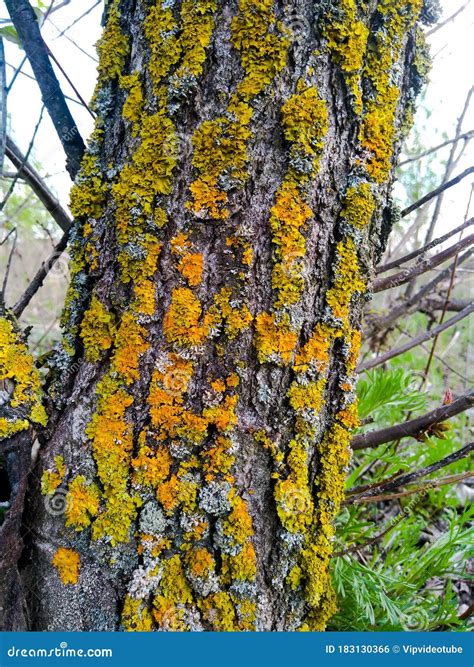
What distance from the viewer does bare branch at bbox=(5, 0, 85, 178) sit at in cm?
113

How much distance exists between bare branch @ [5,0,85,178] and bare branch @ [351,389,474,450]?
0.97m

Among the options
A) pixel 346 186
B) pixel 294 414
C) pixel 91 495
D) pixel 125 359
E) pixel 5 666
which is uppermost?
pixel 346 186

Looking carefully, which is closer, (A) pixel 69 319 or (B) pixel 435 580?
(A) pixel 69 319

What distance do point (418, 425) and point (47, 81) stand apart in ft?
3.91

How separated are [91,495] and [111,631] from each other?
0.27 metres

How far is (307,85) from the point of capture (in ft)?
3.18

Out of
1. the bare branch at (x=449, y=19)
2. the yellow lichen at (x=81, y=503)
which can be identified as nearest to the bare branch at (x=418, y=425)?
the yellow lichen at (x=81, y=503)

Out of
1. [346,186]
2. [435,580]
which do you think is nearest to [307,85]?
[346,186]

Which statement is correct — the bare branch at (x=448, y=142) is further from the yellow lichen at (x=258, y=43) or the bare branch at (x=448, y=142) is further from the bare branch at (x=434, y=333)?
the yellow lichen at (x=258, y=43)

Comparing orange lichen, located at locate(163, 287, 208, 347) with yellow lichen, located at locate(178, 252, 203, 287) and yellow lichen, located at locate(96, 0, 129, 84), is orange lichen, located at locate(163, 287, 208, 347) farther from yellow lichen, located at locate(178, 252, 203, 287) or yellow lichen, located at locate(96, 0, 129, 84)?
yellow lichen, located at locate(96, 0, 129, 84)

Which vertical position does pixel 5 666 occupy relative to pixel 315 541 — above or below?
below

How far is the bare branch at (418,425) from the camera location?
1.10m

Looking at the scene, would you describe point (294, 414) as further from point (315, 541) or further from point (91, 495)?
point (91, 495)

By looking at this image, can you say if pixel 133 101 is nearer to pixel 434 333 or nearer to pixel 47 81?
pixel 47 81
